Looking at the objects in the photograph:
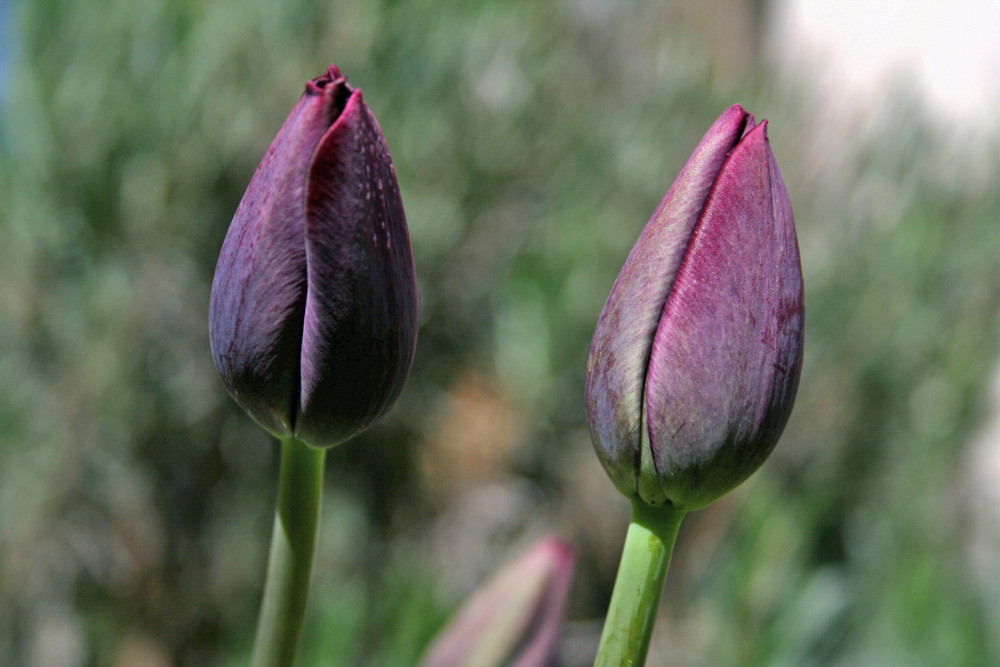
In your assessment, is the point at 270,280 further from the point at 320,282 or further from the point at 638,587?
the point at 638,587

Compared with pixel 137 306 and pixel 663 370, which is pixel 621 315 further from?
pixel 137 306

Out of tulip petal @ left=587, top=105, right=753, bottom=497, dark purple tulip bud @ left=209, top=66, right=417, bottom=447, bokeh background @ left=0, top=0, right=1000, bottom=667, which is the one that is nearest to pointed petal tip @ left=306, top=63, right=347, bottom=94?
dark purple tulip bud @ left=209, top=66, right=417, bottom=447

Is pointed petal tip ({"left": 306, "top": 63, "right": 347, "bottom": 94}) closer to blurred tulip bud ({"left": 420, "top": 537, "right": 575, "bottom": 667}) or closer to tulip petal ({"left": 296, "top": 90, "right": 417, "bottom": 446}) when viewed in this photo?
tulip petal ({"left": 296, "top": 90, "right": 417, "bottom": 446})

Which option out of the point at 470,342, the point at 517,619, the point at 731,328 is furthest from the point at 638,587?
the point at 470,342

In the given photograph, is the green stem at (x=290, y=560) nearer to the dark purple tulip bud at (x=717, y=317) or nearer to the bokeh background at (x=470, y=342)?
the dark purple tulip bud at (x=717, y=317)

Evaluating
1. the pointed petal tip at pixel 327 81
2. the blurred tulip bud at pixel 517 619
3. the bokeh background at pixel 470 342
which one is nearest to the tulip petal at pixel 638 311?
the pointed petal tip at pixel 327 81

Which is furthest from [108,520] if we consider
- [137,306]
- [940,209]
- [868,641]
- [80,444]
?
[940,209]
